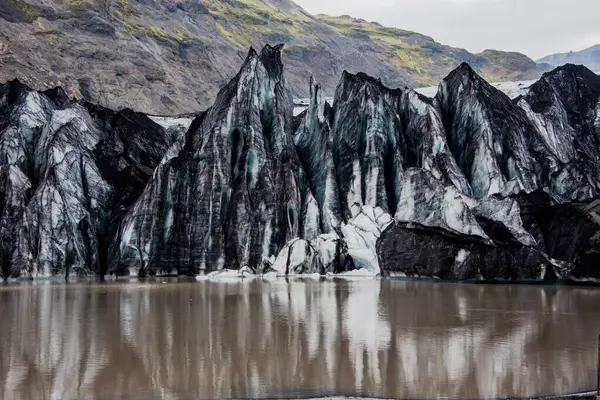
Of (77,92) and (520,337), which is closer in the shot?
(520,337)

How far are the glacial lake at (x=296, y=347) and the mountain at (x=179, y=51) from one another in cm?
6155

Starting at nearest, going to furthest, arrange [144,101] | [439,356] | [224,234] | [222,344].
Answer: [439,356], [222,344], [224,234], [144,101]

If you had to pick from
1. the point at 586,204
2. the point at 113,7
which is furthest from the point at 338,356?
the point at 113,7

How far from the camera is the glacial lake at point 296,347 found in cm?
1116

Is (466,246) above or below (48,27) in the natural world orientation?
below

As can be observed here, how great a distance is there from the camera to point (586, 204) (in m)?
35.9

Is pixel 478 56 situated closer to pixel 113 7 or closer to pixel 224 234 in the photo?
pixel 113 7

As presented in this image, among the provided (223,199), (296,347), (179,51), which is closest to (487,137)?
(223,199)

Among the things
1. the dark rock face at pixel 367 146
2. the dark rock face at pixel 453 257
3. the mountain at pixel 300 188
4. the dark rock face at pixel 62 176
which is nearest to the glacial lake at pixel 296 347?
the dark rock face at pixel 453 257

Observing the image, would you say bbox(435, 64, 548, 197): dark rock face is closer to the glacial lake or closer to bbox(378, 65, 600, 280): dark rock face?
bbox(378, 65, 600, 280): dark rock face

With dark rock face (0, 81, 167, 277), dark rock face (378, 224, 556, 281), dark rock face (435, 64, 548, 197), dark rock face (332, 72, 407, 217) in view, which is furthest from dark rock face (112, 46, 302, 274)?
dark rock face (435, 64, 548, 197)

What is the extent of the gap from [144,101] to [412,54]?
96.1 metres

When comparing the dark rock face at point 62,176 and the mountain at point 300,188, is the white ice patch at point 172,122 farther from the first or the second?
the dark rock face at point 62,176

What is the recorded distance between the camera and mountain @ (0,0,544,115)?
8388 cm
